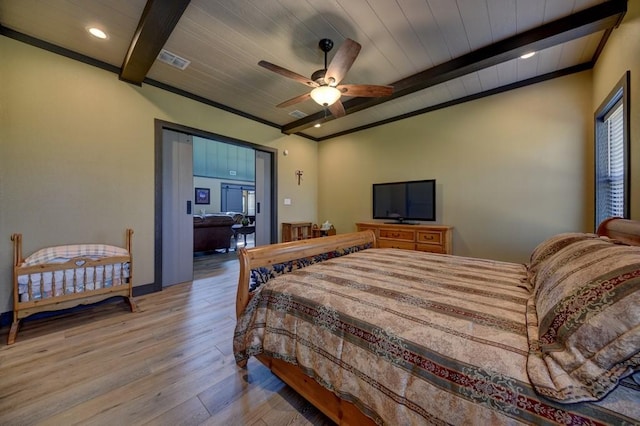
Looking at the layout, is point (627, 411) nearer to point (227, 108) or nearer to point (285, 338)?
point (285, 338)

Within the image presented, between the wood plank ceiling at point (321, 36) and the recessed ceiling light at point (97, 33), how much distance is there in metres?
0.07

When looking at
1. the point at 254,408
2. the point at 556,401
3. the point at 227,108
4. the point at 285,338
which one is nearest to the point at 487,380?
the point at 556,401

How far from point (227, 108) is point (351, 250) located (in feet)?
10.5

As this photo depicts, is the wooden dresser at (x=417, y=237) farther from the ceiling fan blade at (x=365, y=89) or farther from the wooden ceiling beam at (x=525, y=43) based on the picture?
the ceiling fan blade at (x=365, y=89)

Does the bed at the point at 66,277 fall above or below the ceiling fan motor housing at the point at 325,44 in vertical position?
below

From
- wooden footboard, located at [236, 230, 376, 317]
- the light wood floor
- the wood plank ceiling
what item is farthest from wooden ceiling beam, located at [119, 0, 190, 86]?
the light wood floor

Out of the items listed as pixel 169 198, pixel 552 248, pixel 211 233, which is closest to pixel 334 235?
pixel 552 248

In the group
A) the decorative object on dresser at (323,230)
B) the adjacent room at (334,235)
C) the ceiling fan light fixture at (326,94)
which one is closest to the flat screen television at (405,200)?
the adjacent room at (334,235)

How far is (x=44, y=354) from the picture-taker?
75.1 inches

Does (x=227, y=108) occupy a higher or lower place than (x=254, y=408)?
higher

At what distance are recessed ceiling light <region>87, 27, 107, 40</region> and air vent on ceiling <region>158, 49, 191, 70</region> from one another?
47 cm

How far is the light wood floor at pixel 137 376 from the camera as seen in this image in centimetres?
139

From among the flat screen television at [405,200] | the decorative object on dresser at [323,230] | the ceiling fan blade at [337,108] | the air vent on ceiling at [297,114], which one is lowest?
the decorative object on dresser at [323,230]

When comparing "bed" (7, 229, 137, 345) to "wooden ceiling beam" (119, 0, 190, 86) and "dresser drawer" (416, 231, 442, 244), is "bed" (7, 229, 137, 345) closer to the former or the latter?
"wooden ceiling beam" (119, 0, 190, 86)
